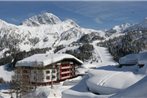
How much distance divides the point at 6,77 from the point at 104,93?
112866 millimetres

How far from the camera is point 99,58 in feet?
615

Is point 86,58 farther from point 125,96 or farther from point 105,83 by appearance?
point 125,96

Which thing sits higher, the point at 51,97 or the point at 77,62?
the point at 77,62

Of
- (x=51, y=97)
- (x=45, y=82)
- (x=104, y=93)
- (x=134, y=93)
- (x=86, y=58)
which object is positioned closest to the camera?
(x=134, y=93)

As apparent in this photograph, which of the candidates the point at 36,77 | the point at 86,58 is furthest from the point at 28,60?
the point at 86,58

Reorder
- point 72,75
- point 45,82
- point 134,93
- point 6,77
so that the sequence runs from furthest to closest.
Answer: point 6,77 < point 72,75 < point 45,82 < point 134,93

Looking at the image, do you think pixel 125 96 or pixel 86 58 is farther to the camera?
pixel 86 58

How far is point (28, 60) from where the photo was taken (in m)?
78.6

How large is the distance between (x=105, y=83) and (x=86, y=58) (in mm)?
151168

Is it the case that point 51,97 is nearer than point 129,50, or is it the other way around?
point 51,97

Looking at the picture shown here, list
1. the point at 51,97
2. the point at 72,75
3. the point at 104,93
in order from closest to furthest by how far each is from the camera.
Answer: the point at 104,93 → the point at 51,97 → the point at 72,75

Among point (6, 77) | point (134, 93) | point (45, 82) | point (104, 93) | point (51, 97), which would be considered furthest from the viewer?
point (6, 77)

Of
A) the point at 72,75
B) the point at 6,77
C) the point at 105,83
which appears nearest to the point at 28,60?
the point at 72,75

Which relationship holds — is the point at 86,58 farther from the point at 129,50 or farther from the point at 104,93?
the point at 104,93
